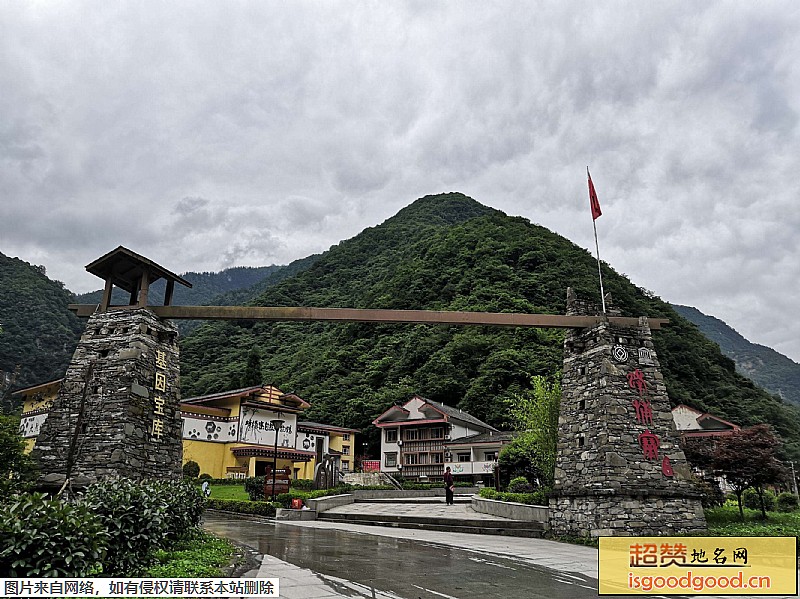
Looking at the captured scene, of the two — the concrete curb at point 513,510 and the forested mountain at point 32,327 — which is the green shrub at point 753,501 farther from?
the forested mountain at point 32,327

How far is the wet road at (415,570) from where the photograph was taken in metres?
→ 7.36

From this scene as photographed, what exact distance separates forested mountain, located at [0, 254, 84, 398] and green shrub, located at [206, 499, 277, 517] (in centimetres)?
3223

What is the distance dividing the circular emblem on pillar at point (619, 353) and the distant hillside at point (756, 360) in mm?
88314

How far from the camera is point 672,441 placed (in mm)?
13672

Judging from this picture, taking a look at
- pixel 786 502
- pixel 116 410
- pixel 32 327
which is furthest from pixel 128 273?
Result: pixel 32 327

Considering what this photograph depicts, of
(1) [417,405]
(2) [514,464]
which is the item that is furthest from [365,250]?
(2) [514,464]

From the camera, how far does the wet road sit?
736 centimetres

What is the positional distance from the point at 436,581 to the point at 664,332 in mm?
52072

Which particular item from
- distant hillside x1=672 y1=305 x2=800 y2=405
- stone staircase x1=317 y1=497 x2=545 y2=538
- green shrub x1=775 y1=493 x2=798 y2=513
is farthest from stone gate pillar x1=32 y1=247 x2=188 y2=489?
distant hillside x1=672 y1=305 x2=800 y2=405

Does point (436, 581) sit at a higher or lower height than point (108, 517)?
lower

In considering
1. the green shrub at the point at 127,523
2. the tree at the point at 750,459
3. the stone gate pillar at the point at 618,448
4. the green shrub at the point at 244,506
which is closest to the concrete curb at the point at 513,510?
the stone gate pillar at the point at 618,448

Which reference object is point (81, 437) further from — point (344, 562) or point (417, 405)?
point (417, 405)

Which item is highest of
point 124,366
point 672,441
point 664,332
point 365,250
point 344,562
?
point 365,250

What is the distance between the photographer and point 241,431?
35.7 metres
